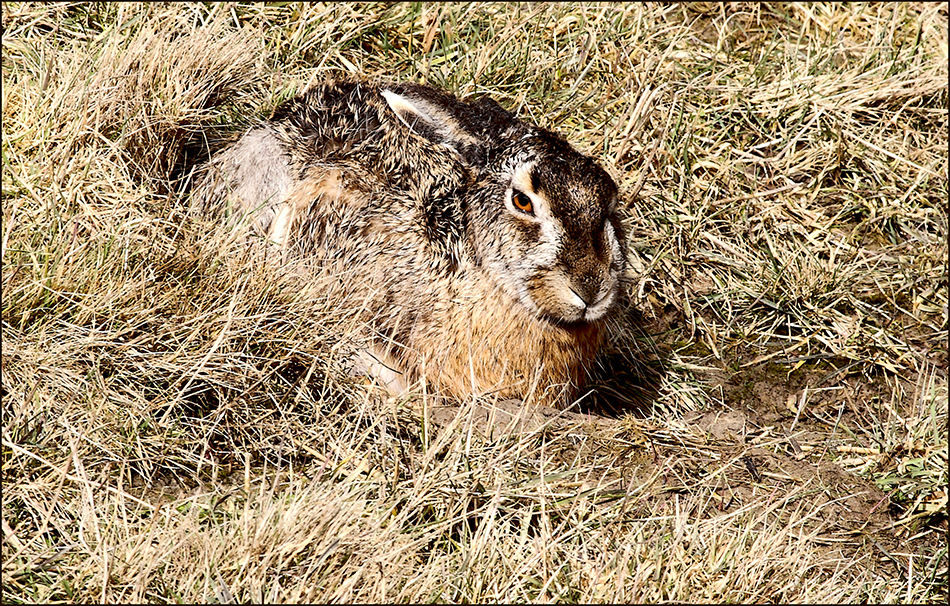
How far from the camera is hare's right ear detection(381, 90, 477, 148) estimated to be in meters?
4.77

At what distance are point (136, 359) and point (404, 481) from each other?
107 centimetres

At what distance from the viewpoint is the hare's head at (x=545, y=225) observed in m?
4.35

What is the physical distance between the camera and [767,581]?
3570 millimetres

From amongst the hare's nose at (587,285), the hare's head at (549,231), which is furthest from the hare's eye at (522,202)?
the hare's nose at (587,285)

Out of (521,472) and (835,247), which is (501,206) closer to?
(521,472)

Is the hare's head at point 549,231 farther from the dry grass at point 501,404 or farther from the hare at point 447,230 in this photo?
the dry grass at point 501,404

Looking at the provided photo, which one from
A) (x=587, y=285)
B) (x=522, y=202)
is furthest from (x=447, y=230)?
(x=587, y=285)

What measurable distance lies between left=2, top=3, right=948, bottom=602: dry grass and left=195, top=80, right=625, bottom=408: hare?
225 mm

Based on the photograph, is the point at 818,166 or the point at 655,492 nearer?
the point at 655,492

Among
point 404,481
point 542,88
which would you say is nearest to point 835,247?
point 542,88

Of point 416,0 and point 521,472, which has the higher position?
point 416,0

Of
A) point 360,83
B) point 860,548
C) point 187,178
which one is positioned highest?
point 360,83

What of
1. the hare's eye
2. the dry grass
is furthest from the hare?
the dry grass

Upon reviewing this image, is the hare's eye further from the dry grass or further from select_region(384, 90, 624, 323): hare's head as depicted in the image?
the dry grass
